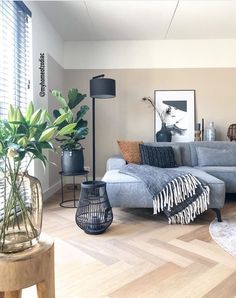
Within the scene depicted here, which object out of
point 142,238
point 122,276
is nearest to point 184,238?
point 142,238

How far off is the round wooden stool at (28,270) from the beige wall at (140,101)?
11.3 feet

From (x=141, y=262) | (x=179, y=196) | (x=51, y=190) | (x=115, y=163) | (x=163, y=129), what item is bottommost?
(x=141, y=262)

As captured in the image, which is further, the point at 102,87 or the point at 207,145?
the point at 207,145

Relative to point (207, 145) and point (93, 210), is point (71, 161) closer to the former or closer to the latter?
point (93, 210)

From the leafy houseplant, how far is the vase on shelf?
3543 millimetres

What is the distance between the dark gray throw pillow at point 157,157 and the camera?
3279mm

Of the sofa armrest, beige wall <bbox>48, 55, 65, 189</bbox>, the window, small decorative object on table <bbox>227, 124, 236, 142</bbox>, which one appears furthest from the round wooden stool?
small decorative object on table <bbox>227, 124, 236, 142</bbox>

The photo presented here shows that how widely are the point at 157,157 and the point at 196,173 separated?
63 cm

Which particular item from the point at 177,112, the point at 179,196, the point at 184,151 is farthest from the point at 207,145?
the point at 179,196

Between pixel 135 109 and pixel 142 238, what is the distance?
8.58 ft

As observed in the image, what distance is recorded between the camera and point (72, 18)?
3387 millimetres

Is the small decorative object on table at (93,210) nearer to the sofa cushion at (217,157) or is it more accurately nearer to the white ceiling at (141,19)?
the sofa cushion at (217,157)

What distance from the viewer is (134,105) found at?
432cm

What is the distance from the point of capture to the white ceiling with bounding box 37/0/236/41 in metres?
3.01
